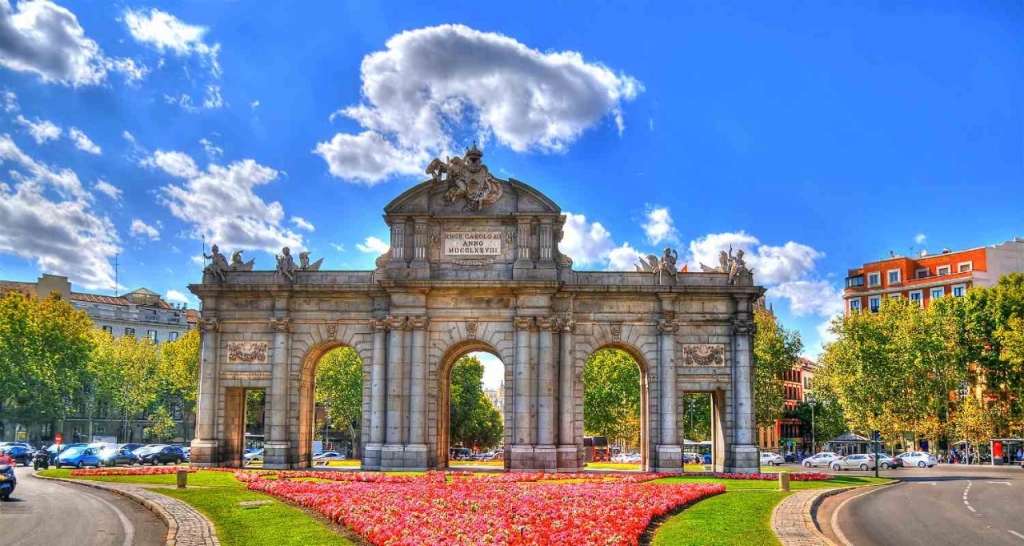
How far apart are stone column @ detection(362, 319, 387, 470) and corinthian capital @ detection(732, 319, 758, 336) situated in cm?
2008

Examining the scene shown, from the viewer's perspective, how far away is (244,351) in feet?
168

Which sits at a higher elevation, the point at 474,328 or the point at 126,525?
the point at 474,328

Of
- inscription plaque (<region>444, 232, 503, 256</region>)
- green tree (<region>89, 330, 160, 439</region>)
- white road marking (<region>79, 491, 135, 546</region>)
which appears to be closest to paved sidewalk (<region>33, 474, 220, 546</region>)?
white road marking (<region>79, 491, 135, 546</region>)

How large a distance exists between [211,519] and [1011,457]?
79.8 meters

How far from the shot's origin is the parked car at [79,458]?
54.5 meters

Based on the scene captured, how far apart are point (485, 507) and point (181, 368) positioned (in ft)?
244

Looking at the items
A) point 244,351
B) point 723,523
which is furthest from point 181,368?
point 723,523

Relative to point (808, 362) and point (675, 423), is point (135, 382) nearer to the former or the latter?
point (675, 423)

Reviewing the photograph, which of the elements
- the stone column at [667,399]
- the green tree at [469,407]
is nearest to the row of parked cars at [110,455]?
the stone column at [667,399]

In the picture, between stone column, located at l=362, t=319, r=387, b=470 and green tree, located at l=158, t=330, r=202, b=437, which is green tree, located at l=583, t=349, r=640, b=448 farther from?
stone column, located at l=362, t=319, r=387, b=470

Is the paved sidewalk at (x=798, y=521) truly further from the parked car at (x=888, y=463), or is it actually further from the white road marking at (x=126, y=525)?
the parked car at (x=888, y=463)

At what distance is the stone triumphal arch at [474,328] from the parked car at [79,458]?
10.8m

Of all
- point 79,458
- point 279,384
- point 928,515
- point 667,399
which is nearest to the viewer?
point 928,515

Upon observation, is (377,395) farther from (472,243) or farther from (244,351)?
(472,243)
